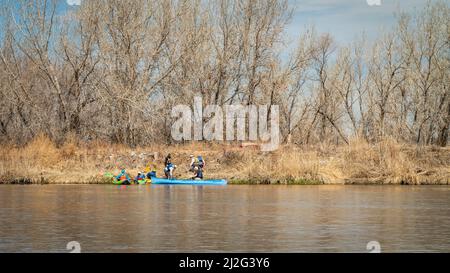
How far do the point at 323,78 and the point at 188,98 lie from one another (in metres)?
11.6

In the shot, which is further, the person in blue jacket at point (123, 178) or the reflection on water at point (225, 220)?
the person in blue jacket at point (123, 178)

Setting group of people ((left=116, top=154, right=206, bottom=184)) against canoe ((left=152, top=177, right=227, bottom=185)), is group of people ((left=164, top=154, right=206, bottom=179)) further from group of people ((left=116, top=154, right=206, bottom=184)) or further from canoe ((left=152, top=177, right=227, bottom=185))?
canoe ((left=152, top=177, right=227, bottom=185))

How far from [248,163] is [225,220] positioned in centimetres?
1853

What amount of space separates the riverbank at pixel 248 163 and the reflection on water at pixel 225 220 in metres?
4.83

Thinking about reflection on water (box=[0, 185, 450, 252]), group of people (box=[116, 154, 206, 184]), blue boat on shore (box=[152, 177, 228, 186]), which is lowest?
blue boat on shore (box=[152, 177, 228, 186])

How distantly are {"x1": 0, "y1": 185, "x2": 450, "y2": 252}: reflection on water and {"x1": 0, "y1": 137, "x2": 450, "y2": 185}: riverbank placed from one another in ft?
15.8

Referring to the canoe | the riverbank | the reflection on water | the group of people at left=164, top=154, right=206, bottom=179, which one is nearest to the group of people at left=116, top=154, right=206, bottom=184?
the group of people at left=164, top=154, right=206, bottom=179

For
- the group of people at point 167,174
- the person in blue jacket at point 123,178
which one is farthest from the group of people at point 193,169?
the person in blue jacket at point 123,178

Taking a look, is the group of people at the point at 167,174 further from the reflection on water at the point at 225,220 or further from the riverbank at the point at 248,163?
the reflection on water at the point at 225,220

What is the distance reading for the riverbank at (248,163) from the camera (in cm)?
3422

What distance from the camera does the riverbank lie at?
112ft

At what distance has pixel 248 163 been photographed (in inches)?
1454
